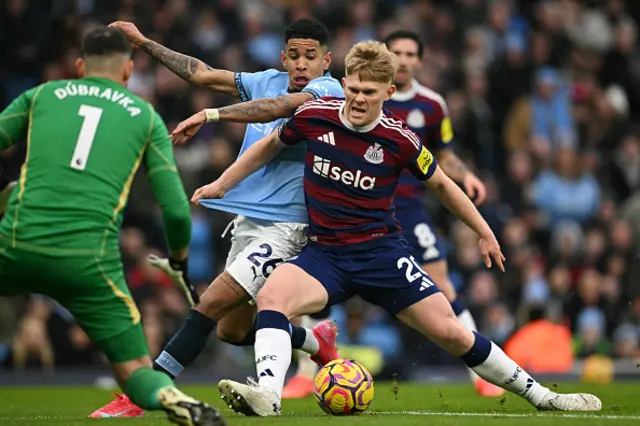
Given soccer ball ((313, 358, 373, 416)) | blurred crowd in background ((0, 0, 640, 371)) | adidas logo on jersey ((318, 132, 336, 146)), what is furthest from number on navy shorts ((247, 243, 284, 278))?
blurred crowd in background ((0, 0, 640, 371))

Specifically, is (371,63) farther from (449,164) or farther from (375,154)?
(449,164)

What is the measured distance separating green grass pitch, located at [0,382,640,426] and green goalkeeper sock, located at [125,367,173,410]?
727 millimetres

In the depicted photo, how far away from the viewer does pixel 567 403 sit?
839 centimetres

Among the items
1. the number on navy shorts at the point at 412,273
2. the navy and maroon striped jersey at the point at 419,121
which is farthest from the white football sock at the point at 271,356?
the navy and maroon striped jersey at the point at 419,121

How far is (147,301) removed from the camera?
50.7 ft

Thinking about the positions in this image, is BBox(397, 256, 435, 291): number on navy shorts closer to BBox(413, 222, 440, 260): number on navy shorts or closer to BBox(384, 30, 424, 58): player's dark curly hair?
BBox(413, 222, 440, 260): number on navy shorts

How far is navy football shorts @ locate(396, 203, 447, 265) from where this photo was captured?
11.1 m

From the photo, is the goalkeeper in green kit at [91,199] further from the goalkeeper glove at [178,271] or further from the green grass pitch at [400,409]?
the green grass pitch at [400,409]

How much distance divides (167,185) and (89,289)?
2.29 feet

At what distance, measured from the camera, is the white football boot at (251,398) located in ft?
25.2

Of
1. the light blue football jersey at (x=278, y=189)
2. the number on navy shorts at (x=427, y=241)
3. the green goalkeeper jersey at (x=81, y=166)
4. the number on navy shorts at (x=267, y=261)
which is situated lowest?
the number on navy shorts at (x=427, y=241)

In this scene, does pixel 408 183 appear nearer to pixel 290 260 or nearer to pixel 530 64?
pixel 290 260

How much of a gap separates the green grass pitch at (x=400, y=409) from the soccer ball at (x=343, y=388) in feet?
0.36

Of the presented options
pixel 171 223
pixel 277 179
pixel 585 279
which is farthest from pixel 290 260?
pixel 585 279
